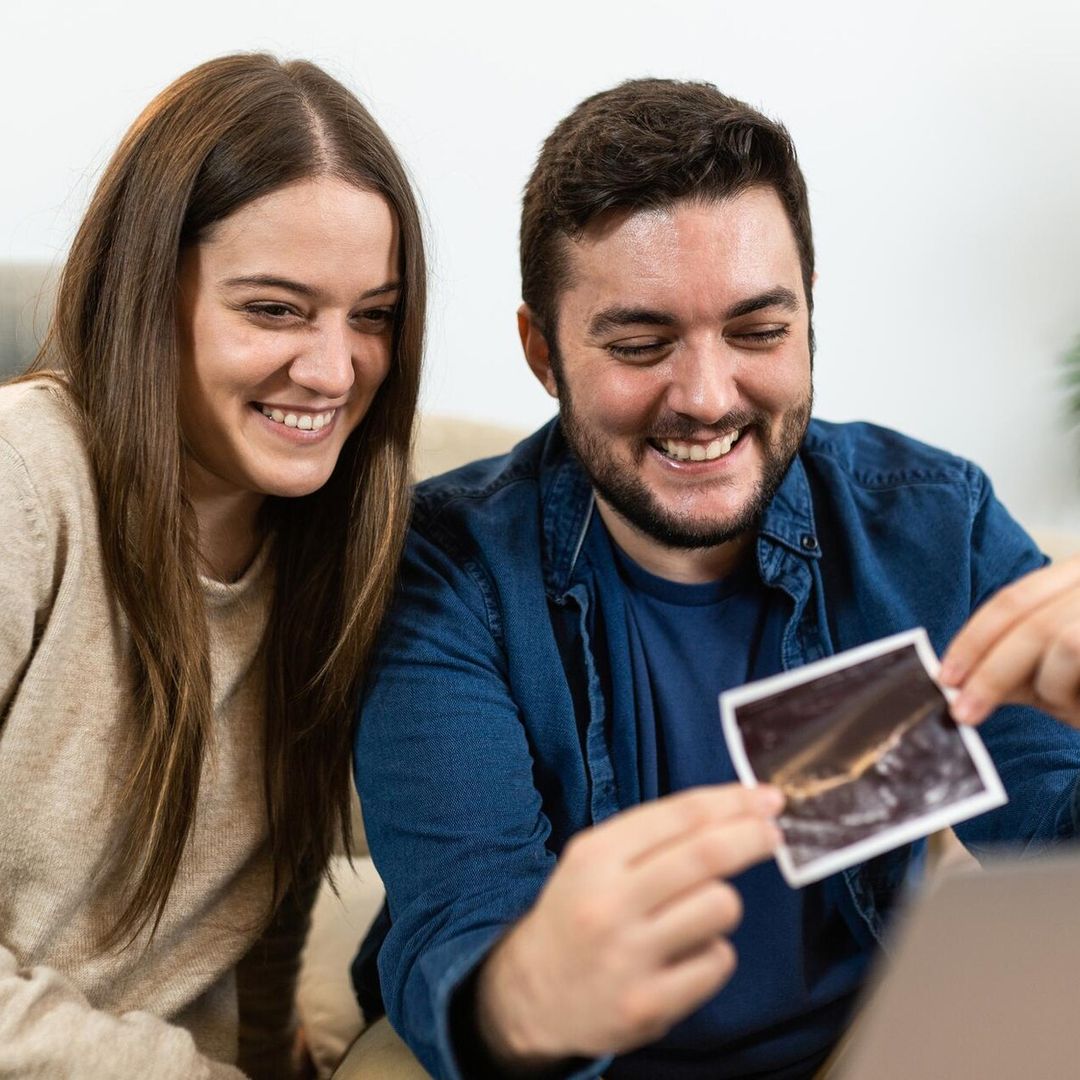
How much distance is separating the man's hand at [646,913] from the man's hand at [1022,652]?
0.21m

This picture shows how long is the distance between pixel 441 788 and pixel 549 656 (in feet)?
0.66

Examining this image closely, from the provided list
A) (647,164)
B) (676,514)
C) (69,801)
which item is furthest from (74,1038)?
(647,164)

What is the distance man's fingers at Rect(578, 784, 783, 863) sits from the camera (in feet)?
2.60

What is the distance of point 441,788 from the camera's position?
4.03 feet

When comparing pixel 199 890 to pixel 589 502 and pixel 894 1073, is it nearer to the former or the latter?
pixel 589 502

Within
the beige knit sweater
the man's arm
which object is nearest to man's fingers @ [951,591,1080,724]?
the man's arm

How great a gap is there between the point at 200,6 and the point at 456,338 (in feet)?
2.53

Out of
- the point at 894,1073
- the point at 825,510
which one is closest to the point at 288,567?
the point at 825,510

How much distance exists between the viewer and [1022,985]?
566 mm

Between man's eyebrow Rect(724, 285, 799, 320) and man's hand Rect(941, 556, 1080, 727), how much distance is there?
1.43 ft

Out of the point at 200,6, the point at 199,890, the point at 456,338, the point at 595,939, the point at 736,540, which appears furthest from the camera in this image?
the point at 456,338

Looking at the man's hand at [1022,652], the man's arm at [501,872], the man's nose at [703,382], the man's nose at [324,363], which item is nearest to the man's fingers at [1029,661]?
the man's hand at [1022,652]

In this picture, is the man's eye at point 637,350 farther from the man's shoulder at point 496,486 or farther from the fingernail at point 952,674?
the fingernail at point 952,674

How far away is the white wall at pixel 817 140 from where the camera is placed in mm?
2463
